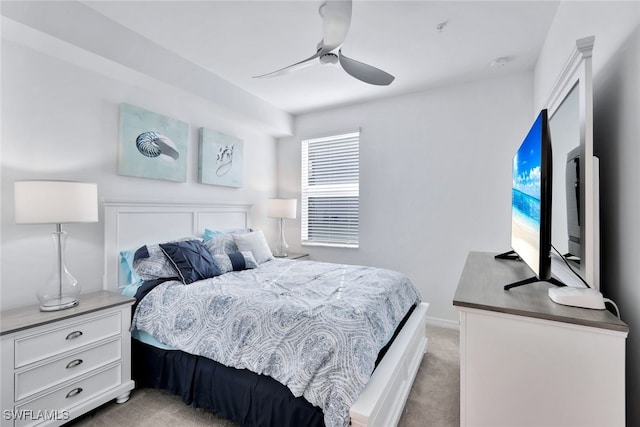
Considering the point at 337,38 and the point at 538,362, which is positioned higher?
the point at 337,38

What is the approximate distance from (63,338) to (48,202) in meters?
0.81

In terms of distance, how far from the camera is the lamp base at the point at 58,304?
1.78 metres

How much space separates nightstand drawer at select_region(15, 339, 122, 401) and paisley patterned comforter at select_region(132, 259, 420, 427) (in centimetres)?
24

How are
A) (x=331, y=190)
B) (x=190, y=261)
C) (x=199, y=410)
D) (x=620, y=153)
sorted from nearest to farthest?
1. (x=620, y=153)
2. (x=199, y=410)
3. (x=190, y=261)
4. (x=331, y=190)

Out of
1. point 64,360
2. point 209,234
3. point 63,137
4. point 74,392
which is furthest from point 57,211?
point 209,234

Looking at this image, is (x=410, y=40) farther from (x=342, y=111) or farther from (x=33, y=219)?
(x=33, y=219)

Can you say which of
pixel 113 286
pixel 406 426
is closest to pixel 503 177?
pixel 406 426

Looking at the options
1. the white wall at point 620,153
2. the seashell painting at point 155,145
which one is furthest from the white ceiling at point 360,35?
the white wall at point 620,153

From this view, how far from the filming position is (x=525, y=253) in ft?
4.73

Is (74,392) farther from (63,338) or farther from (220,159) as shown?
(220,159)

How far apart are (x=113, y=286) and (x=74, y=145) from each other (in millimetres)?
1150

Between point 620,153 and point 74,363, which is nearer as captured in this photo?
point 620,153

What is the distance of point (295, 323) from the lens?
5.26 feet

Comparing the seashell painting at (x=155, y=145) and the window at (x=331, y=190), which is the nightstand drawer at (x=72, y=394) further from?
the window at (x=331, y=190)
